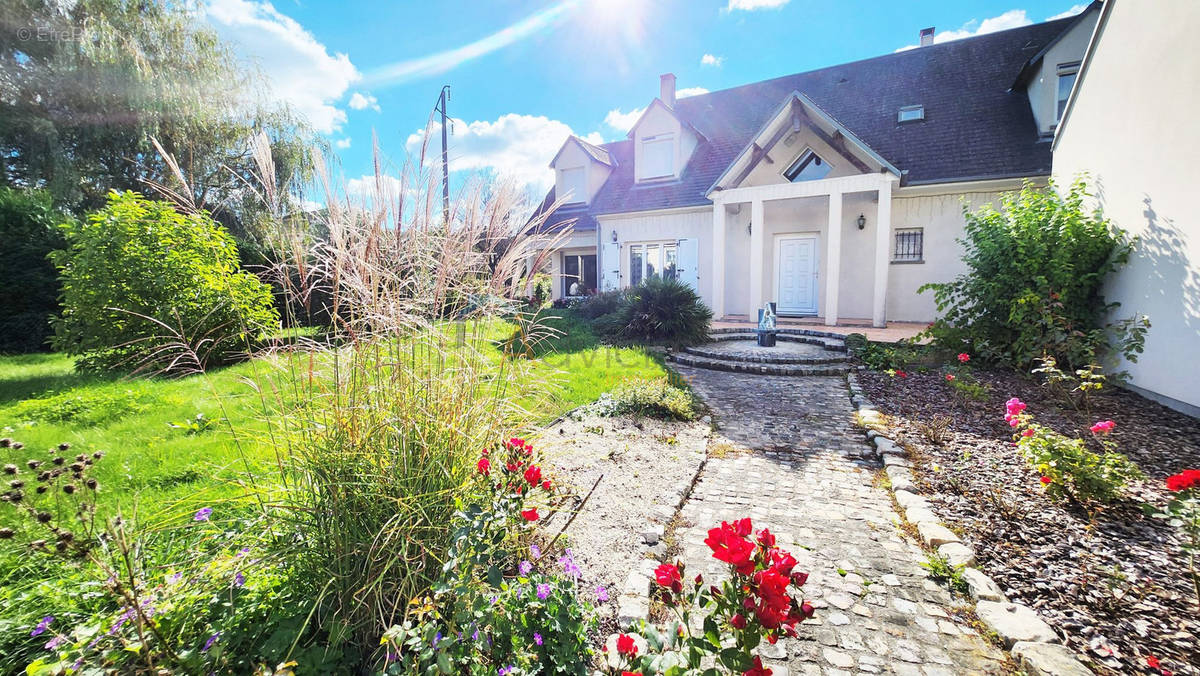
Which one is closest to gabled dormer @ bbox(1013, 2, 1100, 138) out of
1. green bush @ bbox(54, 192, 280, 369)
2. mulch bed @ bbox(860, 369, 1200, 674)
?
mulch bed @ bbox(860, 369, 1200, 674)

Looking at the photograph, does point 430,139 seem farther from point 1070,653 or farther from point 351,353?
point 1070,653

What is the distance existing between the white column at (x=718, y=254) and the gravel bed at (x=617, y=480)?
7067 millimetres

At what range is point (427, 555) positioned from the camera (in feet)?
5.15

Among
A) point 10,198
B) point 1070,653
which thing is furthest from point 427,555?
point 10,198

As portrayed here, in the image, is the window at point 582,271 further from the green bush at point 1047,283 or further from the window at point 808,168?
the green bush at point 1047,283

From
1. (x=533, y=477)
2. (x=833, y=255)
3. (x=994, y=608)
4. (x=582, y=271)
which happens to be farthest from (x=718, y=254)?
(x=533, y=477)

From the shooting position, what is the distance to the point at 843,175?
410 inches

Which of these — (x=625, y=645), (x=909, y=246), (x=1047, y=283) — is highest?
(x=909, y=246)

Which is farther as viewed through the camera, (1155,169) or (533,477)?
(1155,169)

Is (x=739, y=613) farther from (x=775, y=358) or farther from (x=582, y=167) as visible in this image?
(x=582, y=167)

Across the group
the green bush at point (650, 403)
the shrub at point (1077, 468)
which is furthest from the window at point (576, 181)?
the shrub at point (1077, 468)

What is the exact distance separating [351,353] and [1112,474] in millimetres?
3866

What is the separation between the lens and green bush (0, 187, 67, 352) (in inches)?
296

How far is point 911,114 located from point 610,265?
8.21 meters
